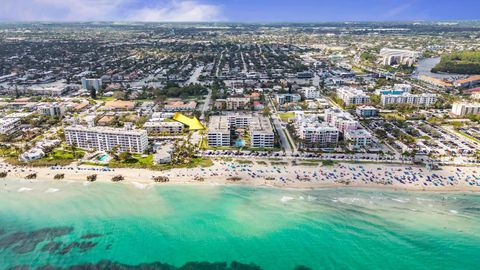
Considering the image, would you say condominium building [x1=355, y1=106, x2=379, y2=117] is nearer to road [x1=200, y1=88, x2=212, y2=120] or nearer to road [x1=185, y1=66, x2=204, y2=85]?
road [x1=200, y1=88, x2=212, y2=120]

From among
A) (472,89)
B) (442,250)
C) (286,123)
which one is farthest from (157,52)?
(442,250)

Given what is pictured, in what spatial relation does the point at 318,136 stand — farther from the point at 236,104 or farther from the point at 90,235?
the point at 90,235

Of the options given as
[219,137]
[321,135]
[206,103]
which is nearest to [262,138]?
[219,137]

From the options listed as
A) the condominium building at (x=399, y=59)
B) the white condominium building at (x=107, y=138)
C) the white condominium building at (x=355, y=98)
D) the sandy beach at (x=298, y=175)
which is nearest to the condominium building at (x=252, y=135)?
the sandy beach at (x=298, y=175)

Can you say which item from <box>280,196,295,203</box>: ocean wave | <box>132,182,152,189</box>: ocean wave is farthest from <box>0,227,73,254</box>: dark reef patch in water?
<box>280,196,295,203</box>: ocean wave

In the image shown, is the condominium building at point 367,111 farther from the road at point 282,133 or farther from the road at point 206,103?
the road at point 206,103

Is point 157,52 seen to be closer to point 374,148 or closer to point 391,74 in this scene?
point 391,74
